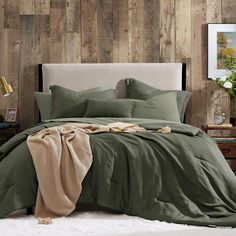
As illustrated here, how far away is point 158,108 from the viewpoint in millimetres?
6027

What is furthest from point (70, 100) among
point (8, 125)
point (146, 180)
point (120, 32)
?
point (146, 180)

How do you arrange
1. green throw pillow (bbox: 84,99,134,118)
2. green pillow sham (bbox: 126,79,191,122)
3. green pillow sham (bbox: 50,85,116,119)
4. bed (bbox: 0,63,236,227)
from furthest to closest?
green pillow sham (bbox: 126,79,191,122) < green pillow sham (bbox: 50,85,116,119) < green throw pillow (bbox: 84,99,134,118) < bed (bbox: 0,63,236,227)

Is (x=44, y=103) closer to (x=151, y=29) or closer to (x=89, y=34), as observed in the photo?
(x=89, y=34)

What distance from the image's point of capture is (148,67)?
264 inches

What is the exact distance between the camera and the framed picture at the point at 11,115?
6.67 meters

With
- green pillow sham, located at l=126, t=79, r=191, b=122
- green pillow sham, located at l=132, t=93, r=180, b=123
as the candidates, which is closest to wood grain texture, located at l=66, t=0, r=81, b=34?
green pillow sham, located at l=126, t=79, r=191, b=122

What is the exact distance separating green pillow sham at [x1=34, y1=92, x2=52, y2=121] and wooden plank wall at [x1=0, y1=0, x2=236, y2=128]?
0.34 m

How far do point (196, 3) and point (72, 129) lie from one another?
3.01 meters

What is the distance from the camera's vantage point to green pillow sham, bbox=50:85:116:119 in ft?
20.1

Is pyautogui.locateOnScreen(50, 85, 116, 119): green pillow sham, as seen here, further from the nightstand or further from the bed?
the bed

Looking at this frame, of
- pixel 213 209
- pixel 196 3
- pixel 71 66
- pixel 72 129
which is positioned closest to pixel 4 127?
pixel 71 66

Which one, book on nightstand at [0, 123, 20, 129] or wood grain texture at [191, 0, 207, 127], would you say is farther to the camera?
wood grain texture at [191, 0, 207, 127]

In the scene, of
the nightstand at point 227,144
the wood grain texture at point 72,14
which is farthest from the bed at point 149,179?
the wood grain texture at point 72,14

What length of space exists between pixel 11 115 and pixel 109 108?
4.42 feet
